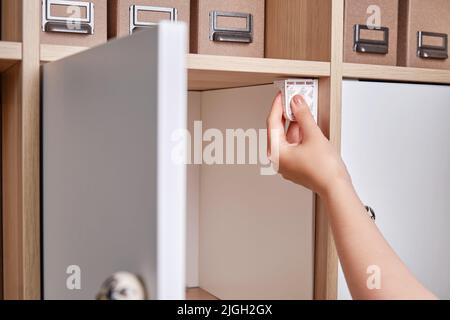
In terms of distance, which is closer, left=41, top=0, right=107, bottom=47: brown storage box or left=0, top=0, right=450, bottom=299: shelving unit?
left=0, top=0, right=450, bottom=299: shelving unit

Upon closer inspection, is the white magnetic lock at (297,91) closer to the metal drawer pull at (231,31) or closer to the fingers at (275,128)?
the fingers at (275,128)

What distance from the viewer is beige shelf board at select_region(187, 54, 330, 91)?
0.93 m

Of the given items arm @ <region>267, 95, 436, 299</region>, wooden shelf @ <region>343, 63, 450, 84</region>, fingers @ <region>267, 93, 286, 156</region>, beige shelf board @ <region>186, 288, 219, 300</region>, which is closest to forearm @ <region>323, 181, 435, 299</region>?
arm @ <region>267, 95, 436, 299</region>

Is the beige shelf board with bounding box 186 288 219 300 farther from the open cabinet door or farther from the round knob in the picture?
the round knob

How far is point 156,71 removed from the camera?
0.50 metres

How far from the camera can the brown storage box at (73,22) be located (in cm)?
95

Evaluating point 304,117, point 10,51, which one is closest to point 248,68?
point 304,117

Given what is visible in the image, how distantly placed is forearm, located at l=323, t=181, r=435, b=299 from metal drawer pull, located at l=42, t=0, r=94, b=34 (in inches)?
17.6

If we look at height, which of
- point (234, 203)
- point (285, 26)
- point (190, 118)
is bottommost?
point (234, 203)

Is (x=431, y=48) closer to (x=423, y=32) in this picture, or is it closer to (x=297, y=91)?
(x=423, y=32)

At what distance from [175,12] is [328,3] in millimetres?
252

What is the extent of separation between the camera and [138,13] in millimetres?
1020

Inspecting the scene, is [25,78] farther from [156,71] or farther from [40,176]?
[156,71]

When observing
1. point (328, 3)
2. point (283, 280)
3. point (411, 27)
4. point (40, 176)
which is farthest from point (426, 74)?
point (40, 176)
